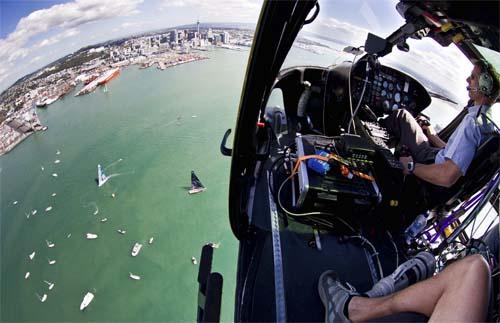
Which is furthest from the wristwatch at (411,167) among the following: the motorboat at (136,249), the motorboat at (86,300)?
the motorboat at (136,249)

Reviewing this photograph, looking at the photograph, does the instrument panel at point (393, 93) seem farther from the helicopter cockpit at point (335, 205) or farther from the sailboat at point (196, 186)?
the sailboat at point (196, 186)

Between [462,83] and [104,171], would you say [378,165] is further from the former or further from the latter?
[104,171]

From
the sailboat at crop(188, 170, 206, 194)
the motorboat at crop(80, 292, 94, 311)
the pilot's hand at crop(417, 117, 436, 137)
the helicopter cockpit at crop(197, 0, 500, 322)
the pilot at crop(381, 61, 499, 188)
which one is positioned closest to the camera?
the helicopter cockpit at crop(197, 0, 500, 322)

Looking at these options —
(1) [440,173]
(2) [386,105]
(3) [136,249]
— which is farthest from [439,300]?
(3) [136,249]

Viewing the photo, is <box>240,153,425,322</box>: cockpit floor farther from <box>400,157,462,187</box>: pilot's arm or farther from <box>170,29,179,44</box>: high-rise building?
<box>170,29,179,44</box>: high-rise building

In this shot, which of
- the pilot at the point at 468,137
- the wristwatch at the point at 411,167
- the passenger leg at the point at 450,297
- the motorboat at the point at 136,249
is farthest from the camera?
the motorboat at the point at 136,249

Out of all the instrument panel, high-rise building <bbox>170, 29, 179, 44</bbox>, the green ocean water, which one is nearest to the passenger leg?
the green ocean water
